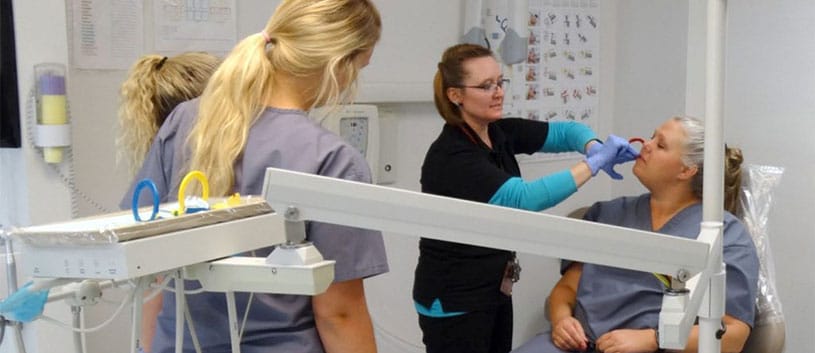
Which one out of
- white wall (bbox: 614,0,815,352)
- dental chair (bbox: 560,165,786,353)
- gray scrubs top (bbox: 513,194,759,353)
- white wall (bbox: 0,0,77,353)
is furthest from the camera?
white wall (bbox: 614,0,815,352)

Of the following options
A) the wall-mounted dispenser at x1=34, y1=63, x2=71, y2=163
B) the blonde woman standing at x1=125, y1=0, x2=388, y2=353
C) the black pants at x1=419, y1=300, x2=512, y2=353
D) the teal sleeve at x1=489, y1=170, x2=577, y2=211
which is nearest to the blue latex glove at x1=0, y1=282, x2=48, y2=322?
the blonde woman standing at x1=125, y1=0, x2=388, y2=353

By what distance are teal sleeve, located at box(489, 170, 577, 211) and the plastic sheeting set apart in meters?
0.53

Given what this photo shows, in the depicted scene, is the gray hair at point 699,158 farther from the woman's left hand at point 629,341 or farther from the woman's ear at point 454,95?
the woman's ear at point 454,95

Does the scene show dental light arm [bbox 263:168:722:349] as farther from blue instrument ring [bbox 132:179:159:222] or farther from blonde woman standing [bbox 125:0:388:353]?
blonde woman standing [bbox 125:0:388:353]

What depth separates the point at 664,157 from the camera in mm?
2469

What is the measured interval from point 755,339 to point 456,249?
84 cm

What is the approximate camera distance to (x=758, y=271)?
2.38m

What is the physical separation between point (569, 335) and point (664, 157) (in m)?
0.55

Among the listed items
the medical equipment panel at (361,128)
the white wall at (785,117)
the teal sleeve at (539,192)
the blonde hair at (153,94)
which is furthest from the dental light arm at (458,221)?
the white wall at (785,117)

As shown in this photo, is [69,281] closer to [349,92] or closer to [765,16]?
[349,92]

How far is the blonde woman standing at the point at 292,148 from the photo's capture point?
1.36m

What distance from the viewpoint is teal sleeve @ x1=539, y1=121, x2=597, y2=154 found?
8.84 feet

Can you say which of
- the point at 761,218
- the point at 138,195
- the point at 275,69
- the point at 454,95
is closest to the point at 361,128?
the point at 454,95

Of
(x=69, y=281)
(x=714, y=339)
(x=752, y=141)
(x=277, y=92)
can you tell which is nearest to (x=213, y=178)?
(x=277, y=92)
